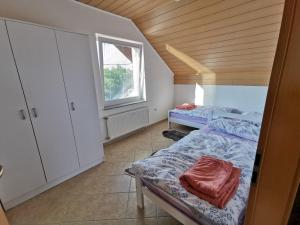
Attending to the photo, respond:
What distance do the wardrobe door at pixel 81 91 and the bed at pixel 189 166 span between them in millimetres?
692

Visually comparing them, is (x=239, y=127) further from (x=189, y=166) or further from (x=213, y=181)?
(x=213, y=181)

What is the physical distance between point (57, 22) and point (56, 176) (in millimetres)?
2079

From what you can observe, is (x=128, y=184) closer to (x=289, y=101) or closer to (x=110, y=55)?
(x=289, y=101)

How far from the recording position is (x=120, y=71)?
335 centimetres

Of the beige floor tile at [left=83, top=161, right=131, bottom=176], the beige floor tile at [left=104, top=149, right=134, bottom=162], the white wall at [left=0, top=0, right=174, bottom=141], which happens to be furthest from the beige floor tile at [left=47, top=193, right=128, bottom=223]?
the white wall at [left=0, top=0, right=174, bottom=141]

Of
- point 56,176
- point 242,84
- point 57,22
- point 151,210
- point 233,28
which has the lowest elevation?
point 151,210

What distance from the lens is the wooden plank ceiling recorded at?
204 centimetres

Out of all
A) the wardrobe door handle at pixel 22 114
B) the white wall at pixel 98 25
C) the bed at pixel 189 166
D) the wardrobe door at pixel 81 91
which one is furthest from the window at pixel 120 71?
the bed at pixel 189 166

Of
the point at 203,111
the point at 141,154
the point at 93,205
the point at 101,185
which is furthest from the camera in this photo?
the point at 203,111

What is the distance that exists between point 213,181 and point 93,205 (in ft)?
4.34

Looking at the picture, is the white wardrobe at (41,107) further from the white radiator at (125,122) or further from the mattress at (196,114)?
the mattress at (196,114)

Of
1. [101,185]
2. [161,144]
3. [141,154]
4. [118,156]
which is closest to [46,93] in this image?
[101,185]

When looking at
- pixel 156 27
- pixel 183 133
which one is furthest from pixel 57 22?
pixel 183 133

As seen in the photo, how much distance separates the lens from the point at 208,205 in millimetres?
1114
